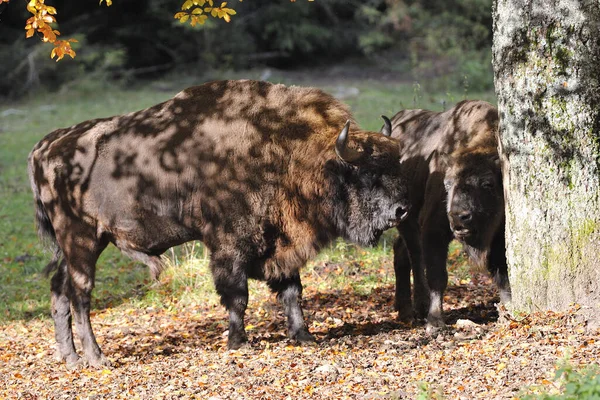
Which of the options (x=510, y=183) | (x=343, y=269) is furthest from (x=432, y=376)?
(x=343, y=269)

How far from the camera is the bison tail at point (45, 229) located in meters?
7.86

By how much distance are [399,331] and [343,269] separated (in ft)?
7.87

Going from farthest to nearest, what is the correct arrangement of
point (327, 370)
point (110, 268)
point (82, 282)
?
point (110, 268)
point (82, 282)
point (327, 370)

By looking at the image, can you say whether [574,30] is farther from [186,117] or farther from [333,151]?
[186,117]

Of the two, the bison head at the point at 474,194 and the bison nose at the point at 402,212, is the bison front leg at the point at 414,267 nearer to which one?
the bison nose at the point at 402,212

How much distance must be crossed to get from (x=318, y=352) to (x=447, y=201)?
171cm

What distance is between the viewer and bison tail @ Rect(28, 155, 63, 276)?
7863 millimetres

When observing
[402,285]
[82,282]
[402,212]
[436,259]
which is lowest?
[402,285]

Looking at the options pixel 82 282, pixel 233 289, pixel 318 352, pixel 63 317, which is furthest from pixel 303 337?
pixel 63 317

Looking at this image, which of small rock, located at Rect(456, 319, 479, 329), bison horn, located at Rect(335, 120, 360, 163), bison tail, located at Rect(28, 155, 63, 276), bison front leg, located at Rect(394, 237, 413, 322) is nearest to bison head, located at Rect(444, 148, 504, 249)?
small rock, located at Rect(456, 319, 479, 329)

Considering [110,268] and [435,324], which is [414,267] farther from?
[110,268]

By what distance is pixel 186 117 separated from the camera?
7543mm

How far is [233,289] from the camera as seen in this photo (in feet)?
23.6

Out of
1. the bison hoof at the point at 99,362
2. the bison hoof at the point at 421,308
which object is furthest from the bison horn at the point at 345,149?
the bison hoof at the point at 99,362
